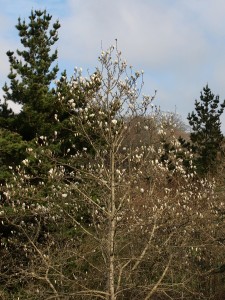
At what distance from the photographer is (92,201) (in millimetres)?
9938

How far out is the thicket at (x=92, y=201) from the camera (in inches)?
398

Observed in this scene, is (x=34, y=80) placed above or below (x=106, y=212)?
above

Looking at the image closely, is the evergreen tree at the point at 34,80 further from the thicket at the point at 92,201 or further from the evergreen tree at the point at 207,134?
the evergreen tree at the point at 207,134

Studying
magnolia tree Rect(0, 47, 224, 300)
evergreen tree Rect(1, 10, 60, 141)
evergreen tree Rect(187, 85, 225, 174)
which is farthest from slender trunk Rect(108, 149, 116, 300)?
evergreen tree Rect(187, 85, 225, 174)

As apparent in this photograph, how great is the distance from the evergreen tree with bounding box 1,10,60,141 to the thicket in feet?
0.12

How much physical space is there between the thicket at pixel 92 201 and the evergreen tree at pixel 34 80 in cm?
4

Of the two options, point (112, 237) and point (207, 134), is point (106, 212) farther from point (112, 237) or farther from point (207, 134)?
point (207, 134)

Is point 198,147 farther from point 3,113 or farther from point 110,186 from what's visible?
point 110,186

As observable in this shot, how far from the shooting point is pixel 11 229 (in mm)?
14102

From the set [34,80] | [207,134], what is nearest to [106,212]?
[34,80]

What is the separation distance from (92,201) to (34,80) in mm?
6699

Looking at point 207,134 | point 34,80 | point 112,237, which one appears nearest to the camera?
point 112,237

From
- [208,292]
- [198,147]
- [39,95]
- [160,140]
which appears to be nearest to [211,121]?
[198,147]

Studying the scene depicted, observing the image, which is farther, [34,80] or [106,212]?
[34,80]
